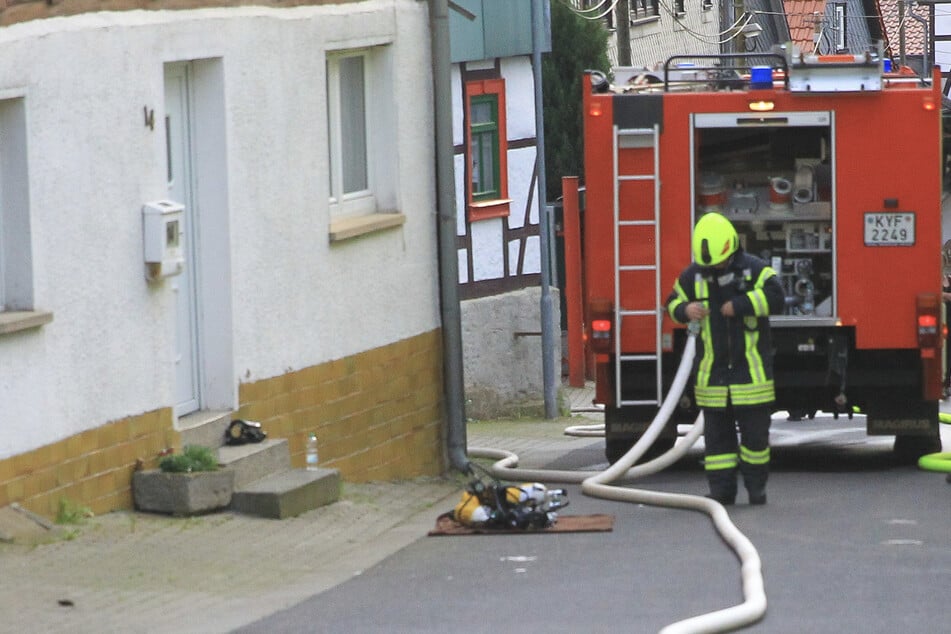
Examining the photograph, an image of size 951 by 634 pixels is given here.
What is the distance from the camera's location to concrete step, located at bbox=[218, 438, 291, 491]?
10289 millimetres

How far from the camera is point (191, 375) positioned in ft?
35.6

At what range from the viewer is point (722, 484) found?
10898 mm

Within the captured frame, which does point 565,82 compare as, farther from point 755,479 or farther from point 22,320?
point 22,320

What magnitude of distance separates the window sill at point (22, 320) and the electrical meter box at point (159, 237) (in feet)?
3.03

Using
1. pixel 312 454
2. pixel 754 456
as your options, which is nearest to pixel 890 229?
pixel 754 456

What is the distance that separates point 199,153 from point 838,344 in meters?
4.55

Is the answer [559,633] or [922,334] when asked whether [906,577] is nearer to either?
[559,633]

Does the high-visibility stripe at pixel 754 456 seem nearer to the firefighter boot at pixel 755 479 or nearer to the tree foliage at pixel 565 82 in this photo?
the firefighter boot at pixel 755 479

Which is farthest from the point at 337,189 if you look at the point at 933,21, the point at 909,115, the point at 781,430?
the point at 933,21

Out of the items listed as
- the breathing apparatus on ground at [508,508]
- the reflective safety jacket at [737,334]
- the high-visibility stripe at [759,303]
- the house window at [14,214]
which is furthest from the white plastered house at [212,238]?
the high-visibility stripe at [759,303]

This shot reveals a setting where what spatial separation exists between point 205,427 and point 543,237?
12.0 m

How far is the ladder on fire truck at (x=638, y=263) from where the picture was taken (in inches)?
499

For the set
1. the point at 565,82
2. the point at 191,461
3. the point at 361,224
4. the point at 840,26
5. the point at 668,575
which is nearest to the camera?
the point at 668,575

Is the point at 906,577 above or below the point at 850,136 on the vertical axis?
below
